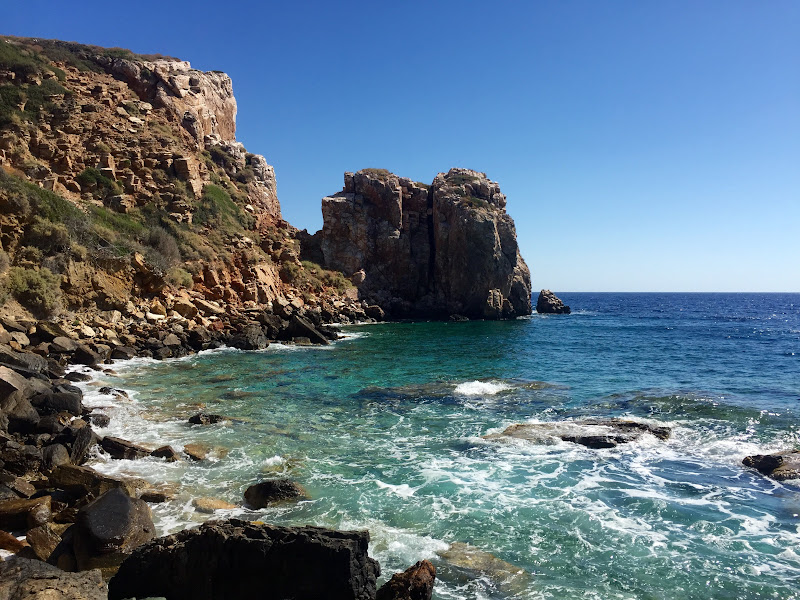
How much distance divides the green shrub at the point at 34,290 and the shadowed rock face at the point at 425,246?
3760 centimetres

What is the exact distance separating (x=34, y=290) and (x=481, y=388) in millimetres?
23107

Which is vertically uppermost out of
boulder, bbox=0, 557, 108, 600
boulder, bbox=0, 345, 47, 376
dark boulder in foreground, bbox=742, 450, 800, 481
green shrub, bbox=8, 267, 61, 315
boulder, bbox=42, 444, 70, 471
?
green shrub, bbox=8, 267, 61, 315

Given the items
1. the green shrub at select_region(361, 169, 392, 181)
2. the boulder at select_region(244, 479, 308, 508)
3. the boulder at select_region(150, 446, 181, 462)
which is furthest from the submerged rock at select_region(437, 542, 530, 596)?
the green shrub at select_region(361, 169, 392, 181)

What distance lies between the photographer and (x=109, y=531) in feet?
25.9

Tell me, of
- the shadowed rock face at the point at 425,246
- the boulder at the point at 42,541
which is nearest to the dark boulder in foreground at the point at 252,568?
the boulder at the point at 42,541

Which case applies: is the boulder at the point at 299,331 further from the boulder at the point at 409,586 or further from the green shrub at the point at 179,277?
the boulder at the point at 409,586

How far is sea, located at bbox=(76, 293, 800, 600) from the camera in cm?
867

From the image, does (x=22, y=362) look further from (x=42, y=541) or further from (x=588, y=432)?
(x=588, y=432)

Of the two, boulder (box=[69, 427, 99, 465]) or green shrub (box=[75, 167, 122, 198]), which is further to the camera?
green shrub (box=[75, 167, 122, 198])

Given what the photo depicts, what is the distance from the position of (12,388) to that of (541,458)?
1414cm

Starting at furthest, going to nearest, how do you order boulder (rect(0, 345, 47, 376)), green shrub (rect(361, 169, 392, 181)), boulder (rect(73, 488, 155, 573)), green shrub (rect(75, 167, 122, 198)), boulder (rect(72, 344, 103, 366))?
green shrub (rect(361, 169, 392, 181)) → green shrub (rect(75, 167, 122, 198)) → boulder (rect(72, 344, 103, 366)) → boulder (rect(0, 345, 47, 376)) → boulder (rect(73, 488, 155, 573))

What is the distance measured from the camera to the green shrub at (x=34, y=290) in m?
25.8

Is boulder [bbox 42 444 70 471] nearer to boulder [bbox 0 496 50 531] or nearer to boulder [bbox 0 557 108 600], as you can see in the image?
boulder [bbox 0 496 50 531]

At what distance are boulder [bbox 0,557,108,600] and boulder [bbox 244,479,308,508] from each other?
4.01 meters
